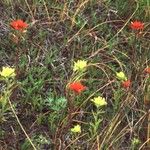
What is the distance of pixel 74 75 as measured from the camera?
2582 mm

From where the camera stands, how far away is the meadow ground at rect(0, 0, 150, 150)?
2.31 m

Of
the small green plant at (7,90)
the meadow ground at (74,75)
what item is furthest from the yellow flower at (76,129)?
the small green plant at (7,90)

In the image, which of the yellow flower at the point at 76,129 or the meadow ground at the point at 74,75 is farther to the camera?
the meadow ground at the point at 74,75

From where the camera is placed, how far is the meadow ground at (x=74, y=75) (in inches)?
90.9

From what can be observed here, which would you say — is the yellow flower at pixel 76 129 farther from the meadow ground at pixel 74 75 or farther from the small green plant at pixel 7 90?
the small green plant at pixel 7 90

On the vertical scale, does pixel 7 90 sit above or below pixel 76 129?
above

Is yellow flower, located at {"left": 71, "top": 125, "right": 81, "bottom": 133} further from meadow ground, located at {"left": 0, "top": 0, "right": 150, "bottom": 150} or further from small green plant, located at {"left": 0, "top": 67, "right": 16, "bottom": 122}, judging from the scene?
small green plant, located at {"left": 0, "top": 67, "right": 16, "bottom": 122}

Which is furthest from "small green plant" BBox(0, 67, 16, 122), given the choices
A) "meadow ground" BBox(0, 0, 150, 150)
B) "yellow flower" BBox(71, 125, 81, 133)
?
"yellow flower" BBox(71, 125, 81, 133)

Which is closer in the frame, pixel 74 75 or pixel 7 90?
pixel 7 90

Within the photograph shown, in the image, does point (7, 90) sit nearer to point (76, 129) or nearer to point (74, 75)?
point (76, 129)

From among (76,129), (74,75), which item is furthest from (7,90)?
(74,75)

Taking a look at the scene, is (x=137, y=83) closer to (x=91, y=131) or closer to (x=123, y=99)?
(x=123, y=99)

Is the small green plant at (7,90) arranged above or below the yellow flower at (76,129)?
above

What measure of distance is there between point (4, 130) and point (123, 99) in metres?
0.59
